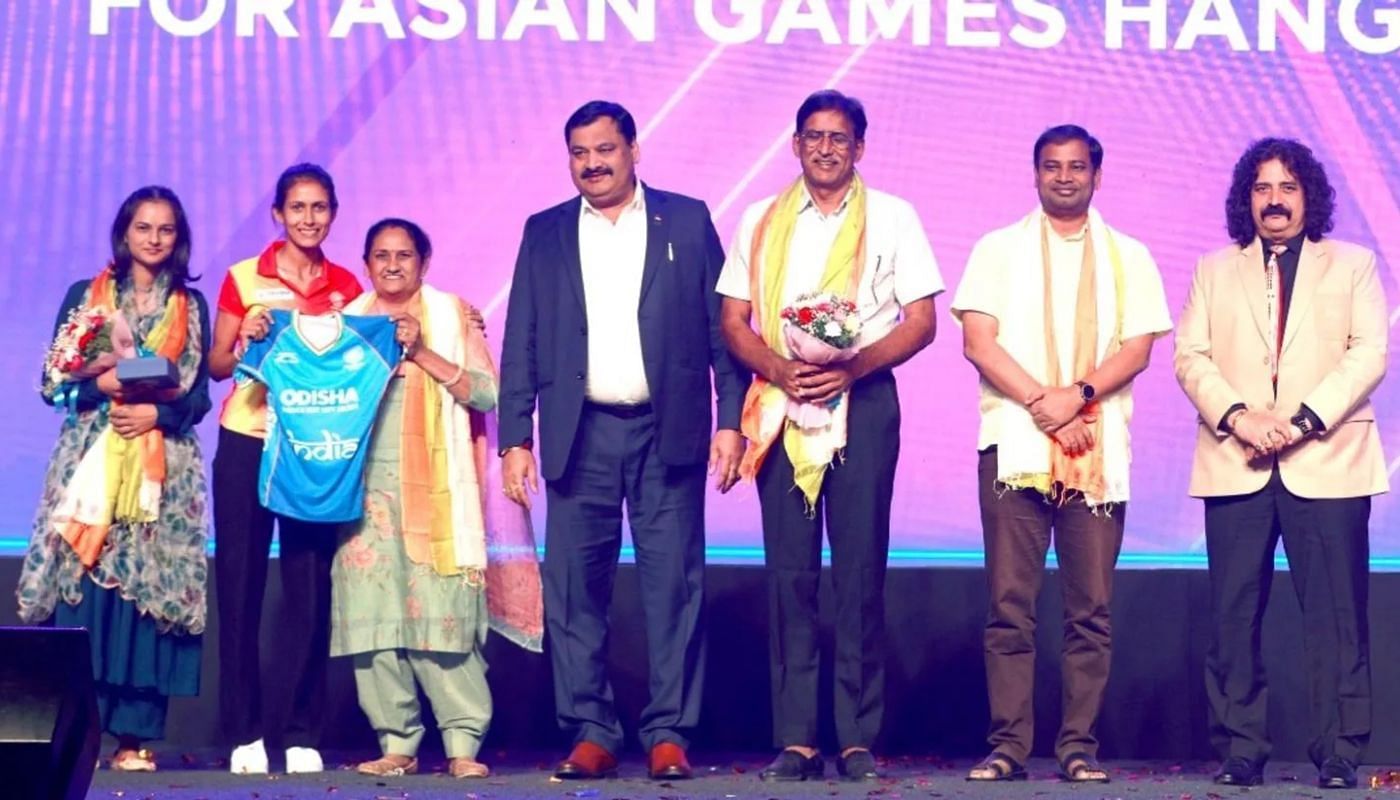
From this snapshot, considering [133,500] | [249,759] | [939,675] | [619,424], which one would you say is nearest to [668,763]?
[619,424]

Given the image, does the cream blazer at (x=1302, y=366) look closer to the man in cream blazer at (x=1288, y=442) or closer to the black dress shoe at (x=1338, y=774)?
the man in cream blazer at (x=1288, y=442)

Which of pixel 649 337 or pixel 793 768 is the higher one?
pixel 649 337

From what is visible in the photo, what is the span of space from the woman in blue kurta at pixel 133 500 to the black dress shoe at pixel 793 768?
1415 mm

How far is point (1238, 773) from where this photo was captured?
18.4 feet

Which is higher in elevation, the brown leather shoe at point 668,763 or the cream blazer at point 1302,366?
the cream blazer at point 1302,366

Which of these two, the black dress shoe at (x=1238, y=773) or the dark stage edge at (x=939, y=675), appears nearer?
the black dress shoe at (x=1238, y=773)

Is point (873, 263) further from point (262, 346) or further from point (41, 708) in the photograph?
point (41, 708)

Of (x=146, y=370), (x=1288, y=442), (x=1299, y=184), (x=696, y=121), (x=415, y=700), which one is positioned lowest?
(x=415, y=700)

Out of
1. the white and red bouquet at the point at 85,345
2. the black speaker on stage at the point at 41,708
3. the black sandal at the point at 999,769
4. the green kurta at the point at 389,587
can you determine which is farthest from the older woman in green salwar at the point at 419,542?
the black speaker on stage at the point at 41,708

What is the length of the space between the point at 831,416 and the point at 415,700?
1.24 metres

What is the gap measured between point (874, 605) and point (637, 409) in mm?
717

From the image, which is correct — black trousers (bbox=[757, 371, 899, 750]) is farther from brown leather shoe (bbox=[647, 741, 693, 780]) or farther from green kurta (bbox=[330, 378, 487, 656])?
green kurta (bbox=[330, 378, 487, 656])

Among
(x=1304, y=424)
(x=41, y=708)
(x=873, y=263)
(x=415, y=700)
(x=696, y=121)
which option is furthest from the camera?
(x=696, y=121)

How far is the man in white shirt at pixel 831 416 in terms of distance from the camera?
5621mm
